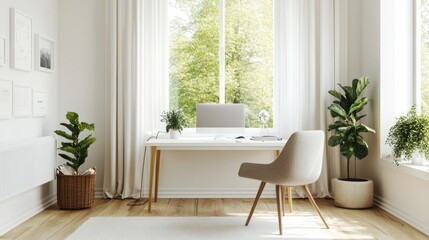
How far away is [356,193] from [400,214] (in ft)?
1.54

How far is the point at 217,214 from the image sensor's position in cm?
432

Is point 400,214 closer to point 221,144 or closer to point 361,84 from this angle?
point 361,84

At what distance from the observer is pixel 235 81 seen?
17.4 ft

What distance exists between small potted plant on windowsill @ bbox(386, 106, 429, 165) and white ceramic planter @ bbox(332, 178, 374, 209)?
0.51 metres

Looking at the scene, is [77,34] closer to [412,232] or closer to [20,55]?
[20,55]

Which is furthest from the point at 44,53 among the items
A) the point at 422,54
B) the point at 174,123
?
the point at 422,54

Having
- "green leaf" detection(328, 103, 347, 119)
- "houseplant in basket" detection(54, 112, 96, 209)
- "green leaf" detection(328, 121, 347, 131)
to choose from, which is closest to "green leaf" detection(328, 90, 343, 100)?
"green leaf" detection(328, 103, 347, 119)

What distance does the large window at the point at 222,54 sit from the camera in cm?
528

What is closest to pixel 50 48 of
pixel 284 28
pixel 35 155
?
pixel 35 155

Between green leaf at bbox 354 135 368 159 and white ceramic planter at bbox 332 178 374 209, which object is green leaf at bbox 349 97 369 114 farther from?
white ceramic planter at bbox 332 178 374 209

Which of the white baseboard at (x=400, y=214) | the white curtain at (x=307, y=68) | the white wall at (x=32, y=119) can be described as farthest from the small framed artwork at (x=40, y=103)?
the white baseboard at (x=400, y=214)

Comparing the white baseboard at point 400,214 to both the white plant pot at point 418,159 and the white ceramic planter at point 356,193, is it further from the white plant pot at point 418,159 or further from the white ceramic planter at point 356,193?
the white plant pot at point 418,159

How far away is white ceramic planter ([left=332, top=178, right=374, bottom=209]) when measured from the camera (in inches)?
177

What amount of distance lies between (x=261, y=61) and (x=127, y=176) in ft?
6.30
